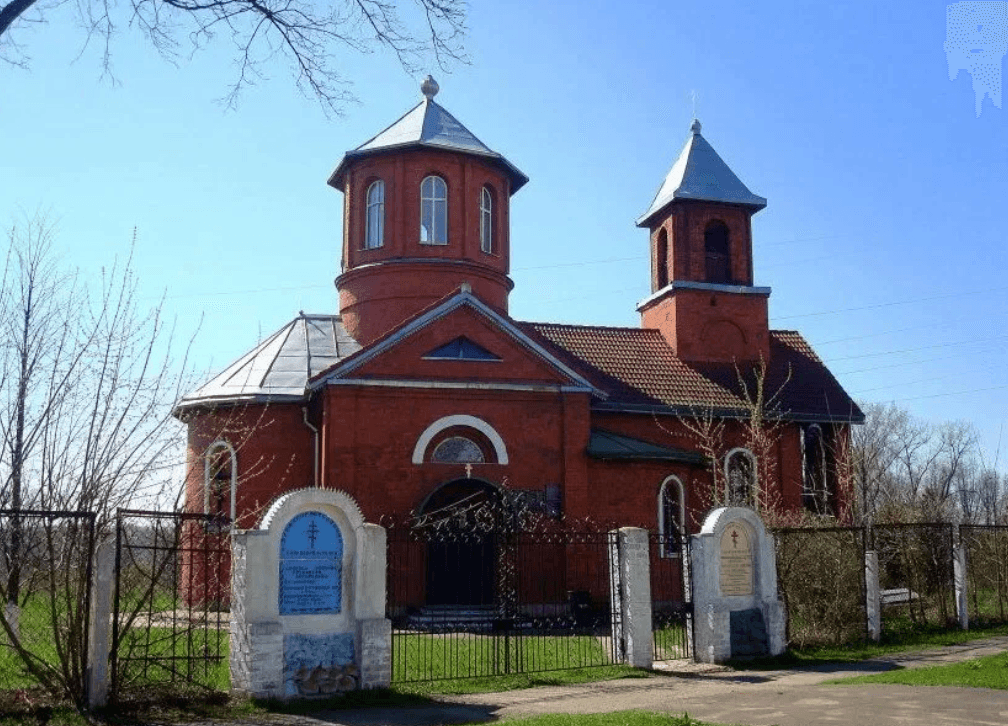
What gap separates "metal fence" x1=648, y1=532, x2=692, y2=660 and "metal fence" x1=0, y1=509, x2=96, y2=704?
7.46 m

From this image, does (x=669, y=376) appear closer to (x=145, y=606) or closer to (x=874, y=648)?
(x=874, y=648)

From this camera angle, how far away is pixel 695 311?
27000mm

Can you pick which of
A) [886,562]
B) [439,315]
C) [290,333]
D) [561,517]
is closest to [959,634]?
[886,562]

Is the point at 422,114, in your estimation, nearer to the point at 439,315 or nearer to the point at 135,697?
the point at 439,315

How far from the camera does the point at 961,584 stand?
60.6 feet

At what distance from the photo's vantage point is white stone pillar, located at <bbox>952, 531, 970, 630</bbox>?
60.3ft

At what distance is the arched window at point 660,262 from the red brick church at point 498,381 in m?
0.06

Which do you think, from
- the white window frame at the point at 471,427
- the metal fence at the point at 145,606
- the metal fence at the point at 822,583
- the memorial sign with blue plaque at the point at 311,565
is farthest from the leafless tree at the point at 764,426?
Result: the metal fence at the point at 145,606

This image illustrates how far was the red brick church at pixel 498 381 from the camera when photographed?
68.7 ft

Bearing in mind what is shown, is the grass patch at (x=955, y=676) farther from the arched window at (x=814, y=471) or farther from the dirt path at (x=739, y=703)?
the arched window at (x=814, y=471)

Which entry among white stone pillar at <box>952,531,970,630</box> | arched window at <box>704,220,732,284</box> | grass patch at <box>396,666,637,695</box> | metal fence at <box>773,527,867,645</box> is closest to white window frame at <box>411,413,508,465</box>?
metal fence at <box>773,527,867,645</box>

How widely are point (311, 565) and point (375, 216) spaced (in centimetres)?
1439

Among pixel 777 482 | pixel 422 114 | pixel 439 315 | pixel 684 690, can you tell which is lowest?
pixel 684 690

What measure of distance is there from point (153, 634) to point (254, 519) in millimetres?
8708
